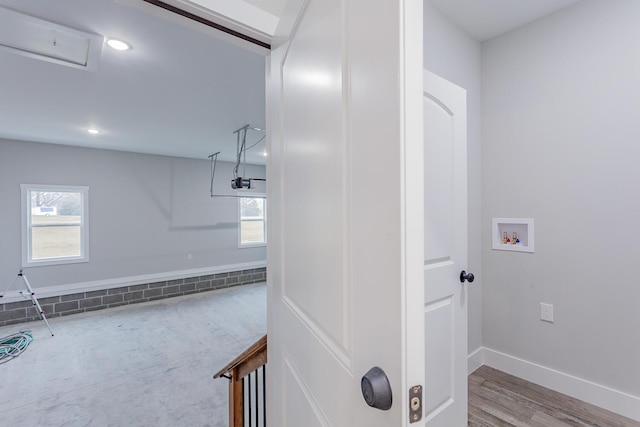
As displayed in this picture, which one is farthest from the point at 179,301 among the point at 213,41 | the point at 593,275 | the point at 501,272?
the point at 593,275

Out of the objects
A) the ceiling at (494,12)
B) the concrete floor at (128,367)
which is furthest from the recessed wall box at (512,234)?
the concrete floor at (128,367)

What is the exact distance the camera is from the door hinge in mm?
418

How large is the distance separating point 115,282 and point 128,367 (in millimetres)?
2485

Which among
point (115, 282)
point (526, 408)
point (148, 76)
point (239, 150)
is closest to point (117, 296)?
point (115, 282)

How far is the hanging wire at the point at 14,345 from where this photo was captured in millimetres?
3348

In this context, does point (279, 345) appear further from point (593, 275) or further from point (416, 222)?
point (593, 275)

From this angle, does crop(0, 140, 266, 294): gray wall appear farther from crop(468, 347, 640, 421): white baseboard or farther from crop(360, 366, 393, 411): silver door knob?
crop(360, 366, 393, 411): silver door knob

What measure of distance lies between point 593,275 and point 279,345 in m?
2.11

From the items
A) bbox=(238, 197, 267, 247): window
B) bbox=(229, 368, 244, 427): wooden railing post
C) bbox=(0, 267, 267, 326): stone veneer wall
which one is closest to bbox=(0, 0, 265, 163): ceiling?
bbox=(229, 368, 244, 427): wooden railing post

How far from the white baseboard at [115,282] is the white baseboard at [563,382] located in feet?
17.2

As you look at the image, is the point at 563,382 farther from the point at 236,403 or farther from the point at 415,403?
the point at 415,403

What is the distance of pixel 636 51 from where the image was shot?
1.70m

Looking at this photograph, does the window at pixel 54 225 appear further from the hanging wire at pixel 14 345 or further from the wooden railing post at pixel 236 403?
the wooden railing post at pixel 236 403

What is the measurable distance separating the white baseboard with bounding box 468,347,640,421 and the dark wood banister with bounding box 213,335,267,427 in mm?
1771
